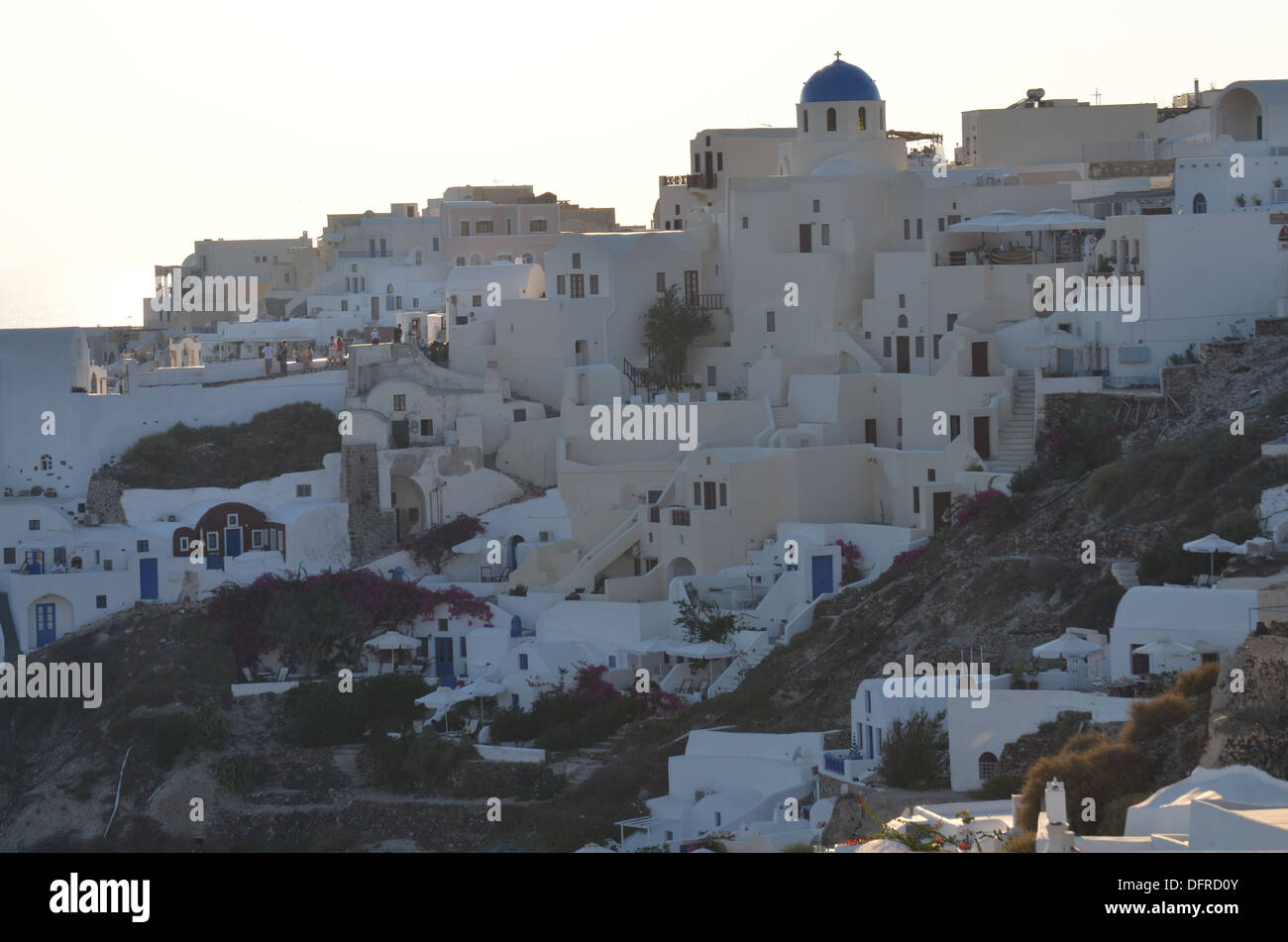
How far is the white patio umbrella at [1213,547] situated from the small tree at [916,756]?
150 inches

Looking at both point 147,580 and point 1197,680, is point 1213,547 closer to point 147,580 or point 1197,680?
point 1197,680

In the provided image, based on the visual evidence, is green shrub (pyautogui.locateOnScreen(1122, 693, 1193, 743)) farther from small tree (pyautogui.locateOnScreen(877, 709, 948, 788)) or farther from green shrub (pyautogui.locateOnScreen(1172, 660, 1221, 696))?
small tree (pyautogui.locateOnScreen(877, 709, 948, 788))

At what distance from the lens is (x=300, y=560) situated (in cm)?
3944

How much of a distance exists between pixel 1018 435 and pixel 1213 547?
31.5ft

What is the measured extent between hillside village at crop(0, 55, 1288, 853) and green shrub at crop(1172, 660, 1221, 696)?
0.05 m

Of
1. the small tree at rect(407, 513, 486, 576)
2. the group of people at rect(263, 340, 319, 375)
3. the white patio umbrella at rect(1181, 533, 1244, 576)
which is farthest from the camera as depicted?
the group of people at rect(263, 340, 319, 375)

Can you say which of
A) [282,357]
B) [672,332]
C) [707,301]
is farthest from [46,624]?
[707,301]

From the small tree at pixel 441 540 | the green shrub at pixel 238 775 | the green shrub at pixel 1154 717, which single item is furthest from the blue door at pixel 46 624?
the green shrub at pixel 1154 717

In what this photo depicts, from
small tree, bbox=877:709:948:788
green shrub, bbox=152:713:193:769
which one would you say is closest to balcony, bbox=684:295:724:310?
green shrub, bbox=152:713:193:769

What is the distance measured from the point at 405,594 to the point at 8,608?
8.03m

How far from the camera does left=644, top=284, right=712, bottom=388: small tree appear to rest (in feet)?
132

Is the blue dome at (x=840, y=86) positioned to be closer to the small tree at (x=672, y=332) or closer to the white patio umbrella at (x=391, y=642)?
the small tree at (x=672, y=332)

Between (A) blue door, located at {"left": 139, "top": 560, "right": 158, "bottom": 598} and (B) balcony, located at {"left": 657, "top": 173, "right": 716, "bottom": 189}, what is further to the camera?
(B) balcony, located at {"left": 657, "top": 173, "right": 716, "bottom": 189}
